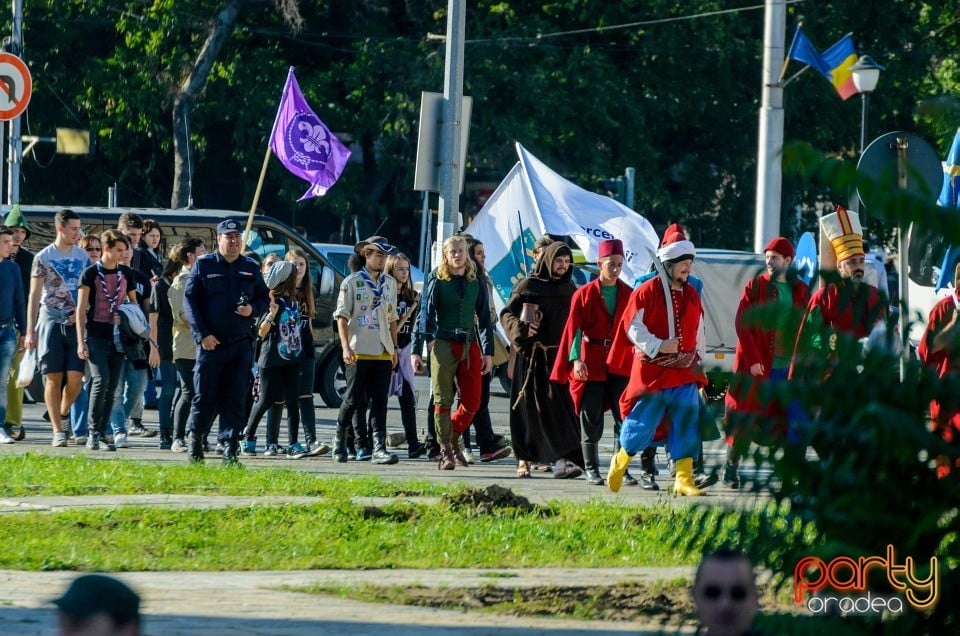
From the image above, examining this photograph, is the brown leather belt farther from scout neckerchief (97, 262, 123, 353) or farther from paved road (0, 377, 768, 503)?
scout neckerchief (97, 262, 123, 353)

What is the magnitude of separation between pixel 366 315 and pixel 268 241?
581 centimetres

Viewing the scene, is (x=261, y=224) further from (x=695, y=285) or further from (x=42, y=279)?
(x=695, y=285)

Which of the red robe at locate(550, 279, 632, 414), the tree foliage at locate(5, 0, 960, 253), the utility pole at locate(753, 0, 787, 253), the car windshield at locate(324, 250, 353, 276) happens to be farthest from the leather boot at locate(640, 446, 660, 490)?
the tree foliage at locate(5, 0, 960, 253)

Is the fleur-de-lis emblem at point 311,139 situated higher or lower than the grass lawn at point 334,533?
higher

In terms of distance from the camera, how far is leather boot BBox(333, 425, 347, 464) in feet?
Result: 43.5

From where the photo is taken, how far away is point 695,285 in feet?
37.9

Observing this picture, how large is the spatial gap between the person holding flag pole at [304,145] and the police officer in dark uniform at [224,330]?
6951 millimetres

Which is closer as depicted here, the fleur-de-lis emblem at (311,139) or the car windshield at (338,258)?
the fleur-de-lis emblem at (311,139)

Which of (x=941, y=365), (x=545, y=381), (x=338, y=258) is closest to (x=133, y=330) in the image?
(x=545, y=381)

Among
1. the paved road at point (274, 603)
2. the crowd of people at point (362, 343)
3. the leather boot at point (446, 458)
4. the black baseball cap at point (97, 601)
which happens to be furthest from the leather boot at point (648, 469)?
the black baseball cap at point (97, 601)

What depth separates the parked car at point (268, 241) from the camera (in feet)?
60.4

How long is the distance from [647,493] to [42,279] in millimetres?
5588

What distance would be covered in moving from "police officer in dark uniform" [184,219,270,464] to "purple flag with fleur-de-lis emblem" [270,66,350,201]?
274 inches

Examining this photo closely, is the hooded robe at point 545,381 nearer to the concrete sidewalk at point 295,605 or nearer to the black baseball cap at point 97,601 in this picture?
the concrete sidewalk at point 295,605
